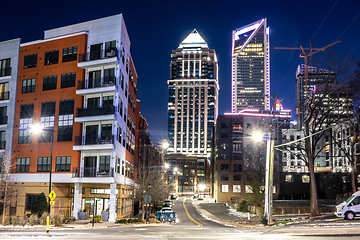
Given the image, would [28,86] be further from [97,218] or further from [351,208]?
[351,208]

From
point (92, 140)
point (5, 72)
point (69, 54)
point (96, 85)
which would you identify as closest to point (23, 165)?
point (92, 140)

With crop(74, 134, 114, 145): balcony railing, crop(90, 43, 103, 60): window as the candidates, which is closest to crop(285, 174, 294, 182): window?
crop(74, 134, 114, 145): balcony railing

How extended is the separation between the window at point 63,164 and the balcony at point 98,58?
11776mm

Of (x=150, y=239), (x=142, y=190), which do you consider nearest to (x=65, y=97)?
(x=142, y=190)

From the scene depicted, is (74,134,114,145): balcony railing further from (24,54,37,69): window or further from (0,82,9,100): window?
(0,82,9,100): window

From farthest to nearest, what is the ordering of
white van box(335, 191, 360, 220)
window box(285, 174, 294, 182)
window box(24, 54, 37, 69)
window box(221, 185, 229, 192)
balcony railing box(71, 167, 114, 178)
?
window box(221, 185, 229, 192) → window box(285, 174, 294, 182) → window box(24, 54, 37, 69) → balcony railing box(71, 167, 114, 178) → white van box(335, 191, 360, 220)

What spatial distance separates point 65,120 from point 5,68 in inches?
499

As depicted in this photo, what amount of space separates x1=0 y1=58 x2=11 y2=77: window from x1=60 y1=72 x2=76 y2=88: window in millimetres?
8745

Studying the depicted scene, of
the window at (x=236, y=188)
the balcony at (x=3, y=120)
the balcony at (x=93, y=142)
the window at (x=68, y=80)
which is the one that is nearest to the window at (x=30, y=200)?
the balcony at (x=93, y=142)

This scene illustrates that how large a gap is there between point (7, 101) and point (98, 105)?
13373 millimetres

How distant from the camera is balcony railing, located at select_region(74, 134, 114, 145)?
4128cm

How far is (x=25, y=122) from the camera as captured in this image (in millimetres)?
45000

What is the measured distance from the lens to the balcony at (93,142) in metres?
40.8

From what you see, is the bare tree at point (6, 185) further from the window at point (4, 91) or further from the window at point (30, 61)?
the window at point (30, 61)
